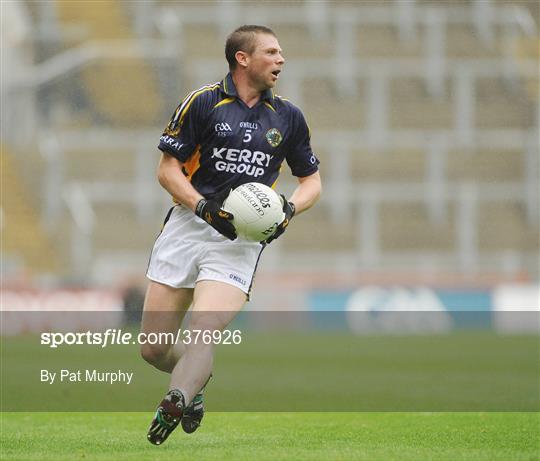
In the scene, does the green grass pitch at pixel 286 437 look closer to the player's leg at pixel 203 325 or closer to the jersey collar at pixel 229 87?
the player's leg at pixel 203 325

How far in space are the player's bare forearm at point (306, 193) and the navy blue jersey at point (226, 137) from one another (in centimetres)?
18

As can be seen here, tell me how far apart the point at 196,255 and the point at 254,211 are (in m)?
0.53

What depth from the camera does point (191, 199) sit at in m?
6.89

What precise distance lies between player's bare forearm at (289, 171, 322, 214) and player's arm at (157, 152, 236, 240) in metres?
0.54

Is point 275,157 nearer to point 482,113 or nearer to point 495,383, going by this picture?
point 495,383

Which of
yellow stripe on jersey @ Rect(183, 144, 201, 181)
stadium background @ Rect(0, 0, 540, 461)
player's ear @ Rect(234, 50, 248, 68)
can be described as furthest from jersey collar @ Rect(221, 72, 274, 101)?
stadium background @ Rect(0, 0, 540, 461)

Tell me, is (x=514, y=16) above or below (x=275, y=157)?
below

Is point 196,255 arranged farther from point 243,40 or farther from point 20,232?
point 20,232

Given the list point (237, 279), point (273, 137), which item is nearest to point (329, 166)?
point (273, 137)

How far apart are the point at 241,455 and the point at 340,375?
8.18 m

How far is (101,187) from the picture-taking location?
1177 inches

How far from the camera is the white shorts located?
22.8 feet

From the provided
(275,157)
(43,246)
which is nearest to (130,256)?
(43,246)

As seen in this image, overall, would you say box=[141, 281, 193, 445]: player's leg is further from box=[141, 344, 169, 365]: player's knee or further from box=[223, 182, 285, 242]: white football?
box=[223, 182, 285, 242]: white football
